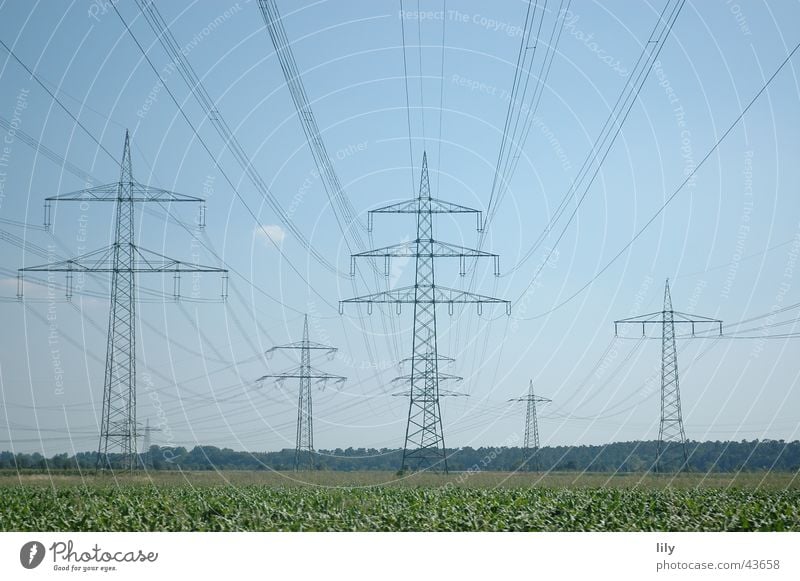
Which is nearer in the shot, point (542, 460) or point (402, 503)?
point (402, 503)

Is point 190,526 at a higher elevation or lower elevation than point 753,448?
lower

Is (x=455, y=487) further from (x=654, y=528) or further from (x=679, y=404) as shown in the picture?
(x=654, y=528)

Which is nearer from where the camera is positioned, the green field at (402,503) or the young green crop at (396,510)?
the young green crop at (396,510)

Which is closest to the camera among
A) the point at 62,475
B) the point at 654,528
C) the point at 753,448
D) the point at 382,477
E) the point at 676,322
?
the point at 654,528

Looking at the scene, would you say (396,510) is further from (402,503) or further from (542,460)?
(542,460)

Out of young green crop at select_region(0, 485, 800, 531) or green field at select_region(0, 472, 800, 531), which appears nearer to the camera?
young green crop at select_region(0, 485, 800, 531)

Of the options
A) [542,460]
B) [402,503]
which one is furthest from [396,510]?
[542,460]
